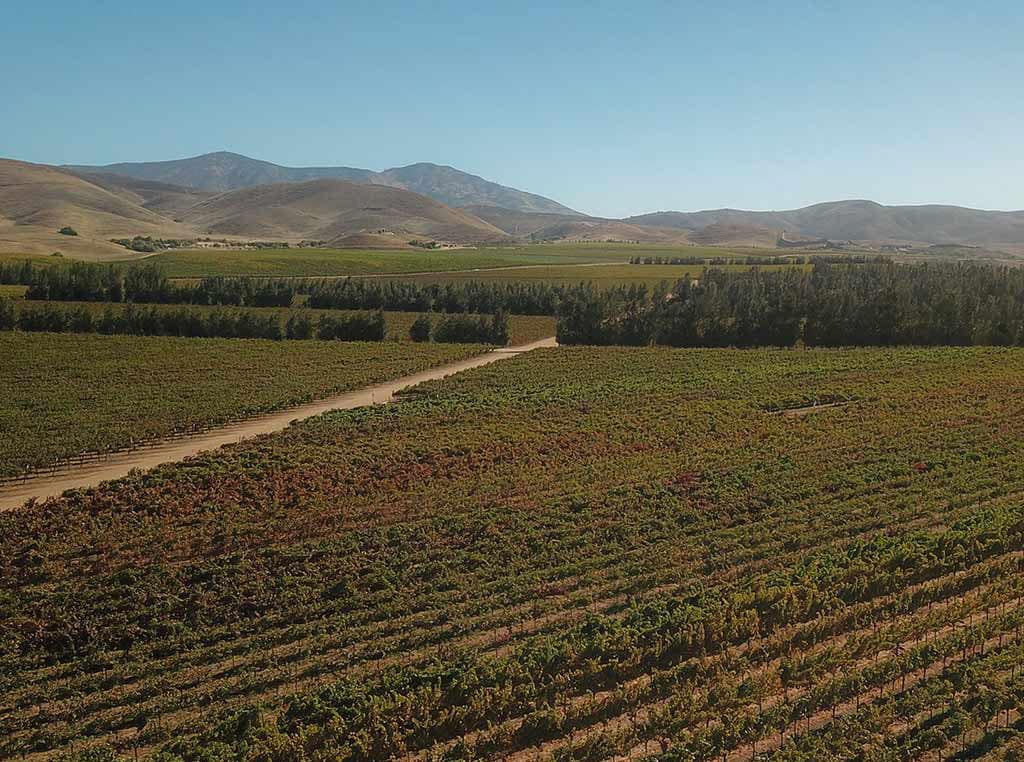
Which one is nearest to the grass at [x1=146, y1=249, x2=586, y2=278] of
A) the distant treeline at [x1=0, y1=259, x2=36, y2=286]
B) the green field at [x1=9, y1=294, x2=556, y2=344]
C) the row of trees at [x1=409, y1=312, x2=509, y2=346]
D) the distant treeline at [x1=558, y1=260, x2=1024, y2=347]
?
the distant treeline at [x1=0, y1=259, x2=36, y2=286]

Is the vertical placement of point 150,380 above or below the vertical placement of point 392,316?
below

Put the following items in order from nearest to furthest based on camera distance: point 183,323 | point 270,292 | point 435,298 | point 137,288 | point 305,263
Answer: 1. point 183,323
2. point 137,288
3. point 270,292
4. point 435,298
5. point 305,263

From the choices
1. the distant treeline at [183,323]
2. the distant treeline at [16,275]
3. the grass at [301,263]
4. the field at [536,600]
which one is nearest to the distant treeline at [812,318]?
the distant treeline at [183,323]

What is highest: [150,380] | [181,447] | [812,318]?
[812,318]

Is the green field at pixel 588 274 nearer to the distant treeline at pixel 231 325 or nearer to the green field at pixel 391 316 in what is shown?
the green field at pixel 391 316

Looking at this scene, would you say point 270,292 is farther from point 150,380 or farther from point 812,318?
point 812,318

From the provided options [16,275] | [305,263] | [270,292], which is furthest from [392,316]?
[305,263]

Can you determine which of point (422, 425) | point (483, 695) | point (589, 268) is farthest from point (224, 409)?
point (589, 268)
